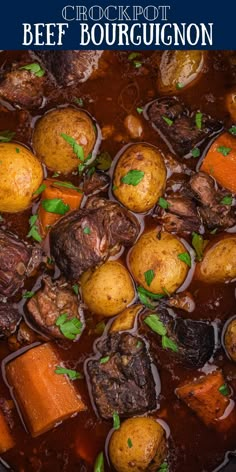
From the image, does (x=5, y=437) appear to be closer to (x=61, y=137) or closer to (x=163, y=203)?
(x=163, y=203)

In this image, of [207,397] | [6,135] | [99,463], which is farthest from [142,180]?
[99,463]

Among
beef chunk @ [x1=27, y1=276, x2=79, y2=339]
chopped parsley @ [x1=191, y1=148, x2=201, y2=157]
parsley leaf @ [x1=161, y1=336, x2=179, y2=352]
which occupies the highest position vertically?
chopped parsley @ [x1=191, y1=148, x2=201, y2=157]

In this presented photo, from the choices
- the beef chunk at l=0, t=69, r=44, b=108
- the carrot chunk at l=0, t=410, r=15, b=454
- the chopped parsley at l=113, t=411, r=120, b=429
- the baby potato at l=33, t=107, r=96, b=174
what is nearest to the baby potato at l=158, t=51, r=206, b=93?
the baby potato at l=33, t=107, r=96, b=174

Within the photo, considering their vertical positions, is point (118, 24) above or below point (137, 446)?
above

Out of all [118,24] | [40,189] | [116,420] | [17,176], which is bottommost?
[116,420]

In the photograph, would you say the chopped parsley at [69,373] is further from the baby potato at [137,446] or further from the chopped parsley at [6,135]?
the chopped parsley at [6,135]

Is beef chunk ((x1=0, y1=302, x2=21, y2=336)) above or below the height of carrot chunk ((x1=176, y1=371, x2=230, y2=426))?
above

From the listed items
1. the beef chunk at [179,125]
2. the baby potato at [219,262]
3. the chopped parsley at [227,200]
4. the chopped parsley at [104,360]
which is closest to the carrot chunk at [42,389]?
the chopped parsley at [104,360]

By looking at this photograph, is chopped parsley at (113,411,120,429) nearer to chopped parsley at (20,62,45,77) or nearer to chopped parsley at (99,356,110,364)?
chopped parsley at (99,356,110,364)
